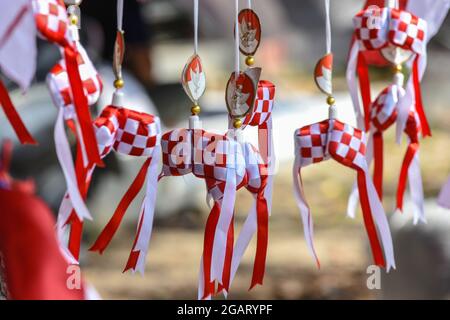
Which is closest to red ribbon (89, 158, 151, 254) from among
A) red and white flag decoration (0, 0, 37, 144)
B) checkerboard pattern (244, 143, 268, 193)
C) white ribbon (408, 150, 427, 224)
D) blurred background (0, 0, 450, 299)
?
checkerboard pattern (244, 143, 268, 193)

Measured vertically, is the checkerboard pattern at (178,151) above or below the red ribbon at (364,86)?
below

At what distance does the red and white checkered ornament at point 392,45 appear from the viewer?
2.90 feet

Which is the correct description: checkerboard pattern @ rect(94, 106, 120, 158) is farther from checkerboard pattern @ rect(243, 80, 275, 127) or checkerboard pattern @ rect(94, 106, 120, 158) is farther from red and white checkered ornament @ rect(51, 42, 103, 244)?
checkerboard pattern @ rect(243, 80, 275, 127)

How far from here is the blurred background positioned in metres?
2.14

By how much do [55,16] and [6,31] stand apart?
44mm

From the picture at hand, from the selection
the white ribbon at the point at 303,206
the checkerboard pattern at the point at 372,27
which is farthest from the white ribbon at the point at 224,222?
the checkerboard pattern at the point at 372,27

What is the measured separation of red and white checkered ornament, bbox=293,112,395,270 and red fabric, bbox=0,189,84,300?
0.92ft

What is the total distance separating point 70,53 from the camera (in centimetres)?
71

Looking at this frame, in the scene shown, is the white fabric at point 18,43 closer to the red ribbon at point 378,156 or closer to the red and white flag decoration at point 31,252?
the red and white flag decoration at point 31,252

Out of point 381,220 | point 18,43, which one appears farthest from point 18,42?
point 381,220

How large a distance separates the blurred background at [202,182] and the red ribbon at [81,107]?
1.26m

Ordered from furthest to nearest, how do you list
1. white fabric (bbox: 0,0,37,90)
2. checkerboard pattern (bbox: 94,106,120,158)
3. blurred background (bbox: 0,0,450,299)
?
1. blurred background (bbox: 0,0,450,299)
2. checkerboard pattern (bbox: 94,106,120,158)
3. white fabric (bbox: 0,0,37,90)

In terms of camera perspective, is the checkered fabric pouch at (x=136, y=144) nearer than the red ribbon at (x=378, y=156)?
Yes

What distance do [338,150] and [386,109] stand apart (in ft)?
0.32
